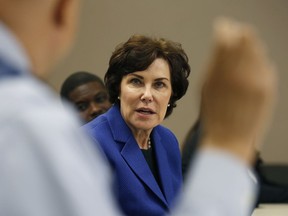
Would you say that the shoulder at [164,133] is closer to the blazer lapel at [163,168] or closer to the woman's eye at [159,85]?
the blazer lapel at [163,168]

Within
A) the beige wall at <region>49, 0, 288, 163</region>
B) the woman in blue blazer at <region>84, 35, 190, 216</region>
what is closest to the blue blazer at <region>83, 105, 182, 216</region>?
the woman in blue blazer at <region>84, 35, 190, 216</region>

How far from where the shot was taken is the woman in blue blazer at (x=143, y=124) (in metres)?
2.19

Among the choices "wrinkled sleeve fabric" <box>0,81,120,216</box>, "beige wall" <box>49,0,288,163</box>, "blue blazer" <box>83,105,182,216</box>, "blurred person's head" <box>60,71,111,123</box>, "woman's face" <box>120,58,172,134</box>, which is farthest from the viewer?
"beige wall" <box>49,0,288,163</box>

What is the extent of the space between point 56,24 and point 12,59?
69 millimetres

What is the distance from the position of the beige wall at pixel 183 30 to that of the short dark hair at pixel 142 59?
214 cm

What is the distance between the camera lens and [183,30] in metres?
4.93

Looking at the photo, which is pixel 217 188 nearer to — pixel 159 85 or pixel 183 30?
pixel 159 85

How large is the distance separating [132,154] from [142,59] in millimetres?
405

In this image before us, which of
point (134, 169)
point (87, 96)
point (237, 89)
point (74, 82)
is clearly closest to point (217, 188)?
point (237, 89)

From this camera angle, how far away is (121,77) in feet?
8.45

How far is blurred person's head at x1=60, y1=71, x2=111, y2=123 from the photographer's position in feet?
10.4

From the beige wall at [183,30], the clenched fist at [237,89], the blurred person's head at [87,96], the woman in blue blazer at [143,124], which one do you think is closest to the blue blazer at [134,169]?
the woman in blue blazer at [143,124]

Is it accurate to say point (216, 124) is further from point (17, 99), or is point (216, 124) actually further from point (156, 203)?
point (156, 203)

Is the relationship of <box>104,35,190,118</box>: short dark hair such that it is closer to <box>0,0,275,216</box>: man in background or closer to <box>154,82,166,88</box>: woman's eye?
<box>154,82,166,88</box>: woman's eye
